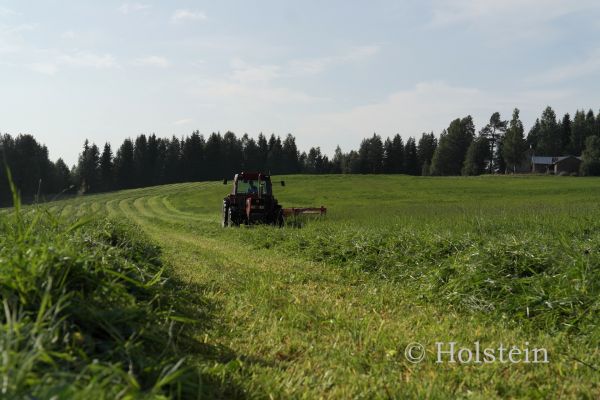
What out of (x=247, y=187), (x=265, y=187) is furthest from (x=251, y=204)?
(x=247, y=187)

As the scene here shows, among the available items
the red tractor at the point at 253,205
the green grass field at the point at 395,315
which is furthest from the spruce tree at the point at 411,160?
the green grass field at the point at 395,315

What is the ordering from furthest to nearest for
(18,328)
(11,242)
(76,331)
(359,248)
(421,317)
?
(359,248) < (421,317) < (11,242) < (76,331) < (18,328)

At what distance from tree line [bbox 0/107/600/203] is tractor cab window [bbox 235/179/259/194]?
6132cm

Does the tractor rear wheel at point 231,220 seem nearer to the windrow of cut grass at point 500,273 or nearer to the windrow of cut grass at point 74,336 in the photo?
the windrow of cut grass at point 500,273

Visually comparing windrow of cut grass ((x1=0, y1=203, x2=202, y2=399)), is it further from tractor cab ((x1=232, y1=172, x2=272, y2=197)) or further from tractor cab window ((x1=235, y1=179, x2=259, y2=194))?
tractor cab window ((x1=235, y1=179, x2=259, y2=194))

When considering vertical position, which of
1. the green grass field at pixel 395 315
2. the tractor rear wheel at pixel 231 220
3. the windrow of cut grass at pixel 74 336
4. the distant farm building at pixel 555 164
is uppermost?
the distant farm building at pixel 555 164

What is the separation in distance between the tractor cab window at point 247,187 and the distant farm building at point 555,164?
264ft

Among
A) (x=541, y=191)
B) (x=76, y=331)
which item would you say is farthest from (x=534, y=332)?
(x=541, y=191)

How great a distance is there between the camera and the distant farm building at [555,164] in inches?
3482

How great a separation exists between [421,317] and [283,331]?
1.41m

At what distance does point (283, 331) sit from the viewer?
13.0ft

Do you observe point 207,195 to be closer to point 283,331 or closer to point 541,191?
point 541,191

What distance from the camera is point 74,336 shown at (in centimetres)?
232

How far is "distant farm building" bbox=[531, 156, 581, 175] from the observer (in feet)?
290
